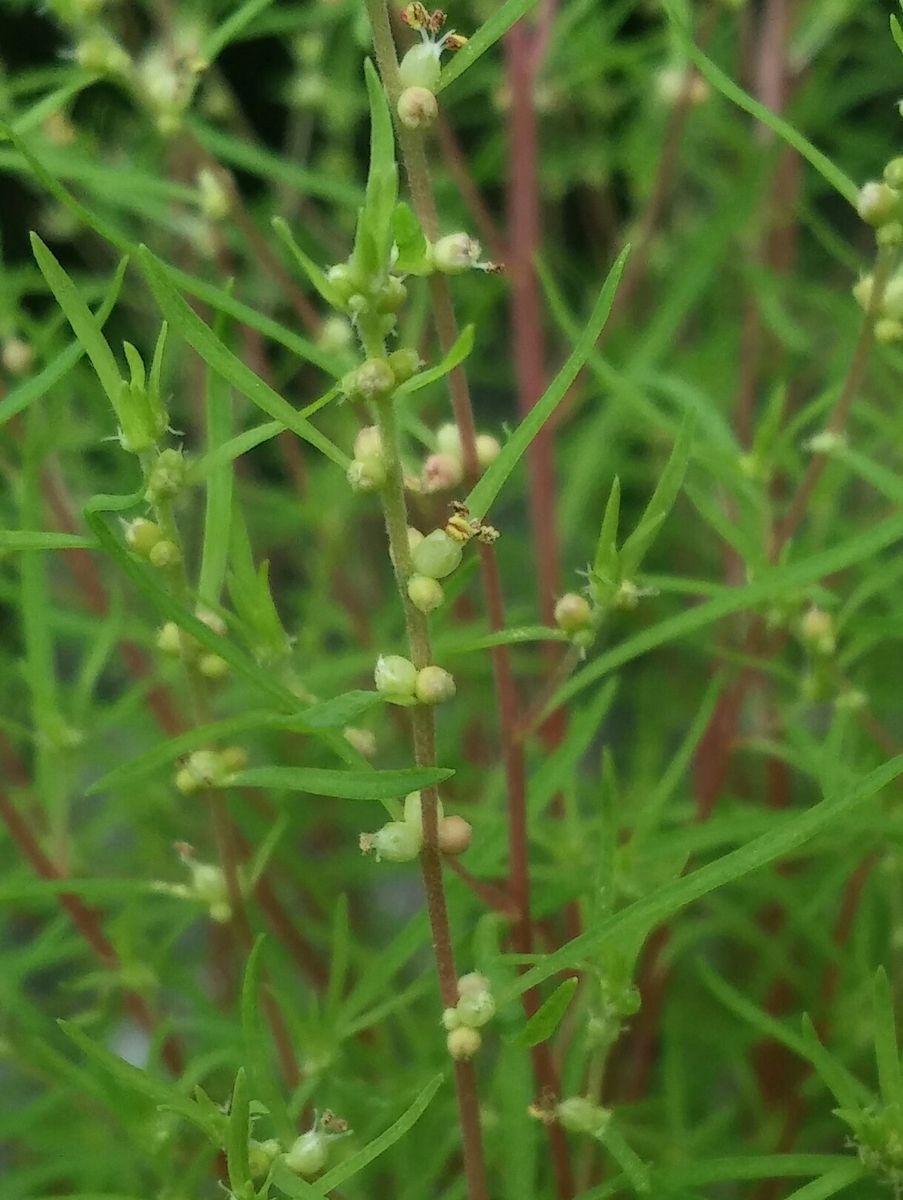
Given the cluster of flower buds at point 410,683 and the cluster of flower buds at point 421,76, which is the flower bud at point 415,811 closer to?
the cluster of flower buds at point 410,683

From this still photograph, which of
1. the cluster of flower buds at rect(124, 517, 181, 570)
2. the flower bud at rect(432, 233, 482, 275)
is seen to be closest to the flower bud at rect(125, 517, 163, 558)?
the cluster of flower buds at rect(124, 517, 181, 570)

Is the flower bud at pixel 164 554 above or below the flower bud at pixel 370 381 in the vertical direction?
below

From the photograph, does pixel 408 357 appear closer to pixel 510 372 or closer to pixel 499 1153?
pixel 499 1153

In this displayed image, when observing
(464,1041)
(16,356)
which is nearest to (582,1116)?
(464,1041)

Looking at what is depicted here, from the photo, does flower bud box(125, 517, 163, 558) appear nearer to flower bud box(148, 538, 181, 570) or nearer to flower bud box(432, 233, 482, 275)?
flower bud box(148, 538, 181, 570)

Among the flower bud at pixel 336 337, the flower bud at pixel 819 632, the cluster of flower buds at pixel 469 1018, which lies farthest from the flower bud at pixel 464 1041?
the flower bud at pixel 336 337

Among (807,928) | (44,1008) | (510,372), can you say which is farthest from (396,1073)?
(510,372)
